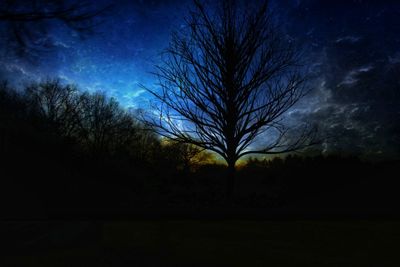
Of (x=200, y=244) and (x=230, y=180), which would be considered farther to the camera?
(x=230, y=180)

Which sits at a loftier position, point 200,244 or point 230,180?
point 230,180

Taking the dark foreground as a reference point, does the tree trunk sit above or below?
Result: above

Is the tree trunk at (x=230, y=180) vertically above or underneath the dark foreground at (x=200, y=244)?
→ above

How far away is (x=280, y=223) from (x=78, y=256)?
7.17 feet

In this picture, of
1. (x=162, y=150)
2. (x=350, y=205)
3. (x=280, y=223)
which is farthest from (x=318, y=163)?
(x=162, y=150)

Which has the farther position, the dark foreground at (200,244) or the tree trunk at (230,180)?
the tree trunk at (230,180)

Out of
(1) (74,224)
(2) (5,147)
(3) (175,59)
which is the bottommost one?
(1) (74,224)

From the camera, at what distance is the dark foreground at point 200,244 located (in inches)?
77.3

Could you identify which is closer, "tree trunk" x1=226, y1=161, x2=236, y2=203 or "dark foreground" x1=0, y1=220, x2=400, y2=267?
"dark foreground" x1=0, y1=220, x2=400, y2=267

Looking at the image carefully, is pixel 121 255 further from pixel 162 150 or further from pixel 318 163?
pixel 162 150

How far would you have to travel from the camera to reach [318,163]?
34.9 feet

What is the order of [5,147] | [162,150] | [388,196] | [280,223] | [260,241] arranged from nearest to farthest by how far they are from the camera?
[260,241]
[280,223]
[388,196]
[5,147]
[162,150]

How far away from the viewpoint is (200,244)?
241 centimetres

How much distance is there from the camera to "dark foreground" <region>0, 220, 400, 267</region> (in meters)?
1.96
